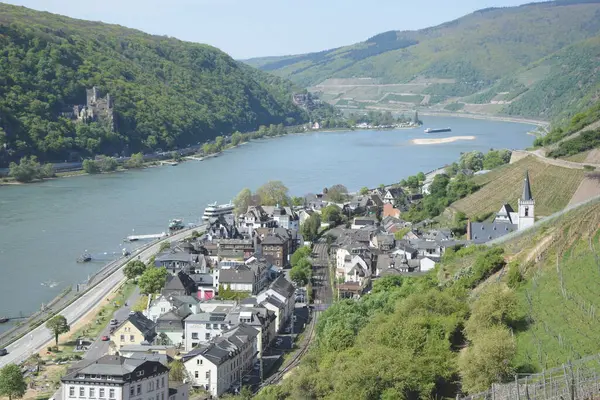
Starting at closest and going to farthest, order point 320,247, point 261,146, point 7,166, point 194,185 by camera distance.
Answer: point 320,247
point 194,185
point 7,166
point 261,146

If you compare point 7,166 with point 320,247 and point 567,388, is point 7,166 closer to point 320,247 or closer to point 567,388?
point 320,247

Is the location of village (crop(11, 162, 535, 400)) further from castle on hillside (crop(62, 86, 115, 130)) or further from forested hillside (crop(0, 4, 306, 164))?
castle on hillside (crop(62, 86, 115, 130))

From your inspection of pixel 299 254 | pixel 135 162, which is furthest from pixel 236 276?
pixel 135 162

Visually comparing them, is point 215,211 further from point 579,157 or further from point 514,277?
point 514,277

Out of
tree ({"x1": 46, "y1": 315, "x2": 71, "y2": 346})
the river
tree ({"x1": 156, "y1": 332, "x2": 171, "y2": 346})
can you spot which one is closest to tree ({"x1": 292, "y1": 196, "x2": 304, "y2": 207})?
the river

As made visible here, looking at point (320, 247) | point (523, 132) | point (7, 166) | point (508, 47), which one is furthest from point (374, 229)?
point (508, 47)

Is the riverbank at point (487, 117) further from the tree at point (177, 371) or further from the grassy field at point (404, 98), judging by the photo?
the tree at point (177, 371)
